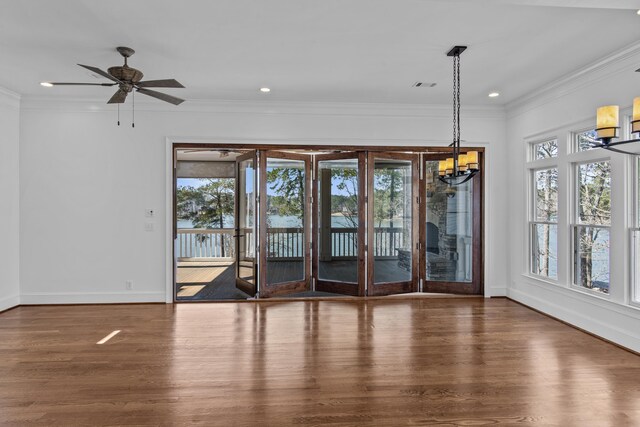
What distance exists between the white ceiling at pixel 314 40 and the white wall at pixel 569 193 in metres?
0.23

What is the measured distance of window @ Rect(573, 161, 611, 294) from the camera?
3.85 m

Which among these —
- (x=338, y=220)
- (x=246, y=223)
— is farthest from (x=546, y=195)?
(x=246, y=223)

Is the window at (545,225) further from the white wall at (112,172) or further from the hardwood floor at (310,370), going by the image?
the white wall at (112,172)

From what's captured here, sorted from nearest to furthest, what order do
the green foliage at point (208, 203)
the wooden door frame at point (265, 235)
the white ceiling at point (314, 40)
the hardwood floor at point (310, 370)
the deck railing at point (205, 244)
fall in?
the hardwood floor at point (310, 370), the white ceiling at point (314, 40), the wooden door frame at point (265, 235), the deck railing at point (205, 244), the green foliage at point (208, 203)

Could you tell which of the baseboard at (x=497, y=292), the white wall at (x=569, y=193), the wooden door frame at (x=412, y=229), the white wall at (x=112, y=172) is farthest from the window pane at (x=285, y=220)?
the white wall at (x=569, y=193)

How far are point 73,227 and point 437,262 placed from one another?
17.5 feet

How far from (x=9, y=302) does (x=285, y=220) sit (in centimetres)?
384

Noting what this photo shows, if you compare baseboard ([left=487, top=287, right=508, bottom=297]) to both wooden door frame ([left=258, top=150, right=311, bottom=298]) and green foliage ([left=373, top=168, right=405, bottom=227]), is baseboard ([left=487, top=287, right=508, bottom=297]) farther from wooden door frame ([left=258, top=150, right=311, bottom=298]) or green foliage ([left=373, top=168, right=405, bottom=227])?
wooden door frame ([left=258, top=150, right=311, bottom=298])

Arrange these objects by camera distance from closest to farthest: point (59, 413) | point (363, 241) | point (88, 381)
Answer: point (59, 413)
point (88, 381)
point (363, 241)

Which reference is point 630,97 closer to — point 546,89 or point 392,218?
point 546,89

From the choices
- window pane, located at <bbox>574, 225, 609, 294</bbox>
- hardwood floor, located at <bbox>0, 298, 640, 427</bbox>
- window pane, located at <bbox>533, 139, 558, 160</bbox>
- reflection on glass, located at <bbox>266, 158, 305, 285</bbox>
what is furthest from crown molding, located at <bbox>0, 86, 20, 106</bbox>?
window pane, located at <bbox>574, 225, 609, 294</bbox>

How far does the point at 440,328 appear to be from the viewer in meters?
4.06

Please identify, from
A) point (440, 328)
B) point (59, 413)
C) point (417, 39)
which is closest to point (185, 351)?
point (59, 413)

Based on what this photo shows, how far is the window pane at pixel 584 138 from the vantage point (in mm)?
4045
